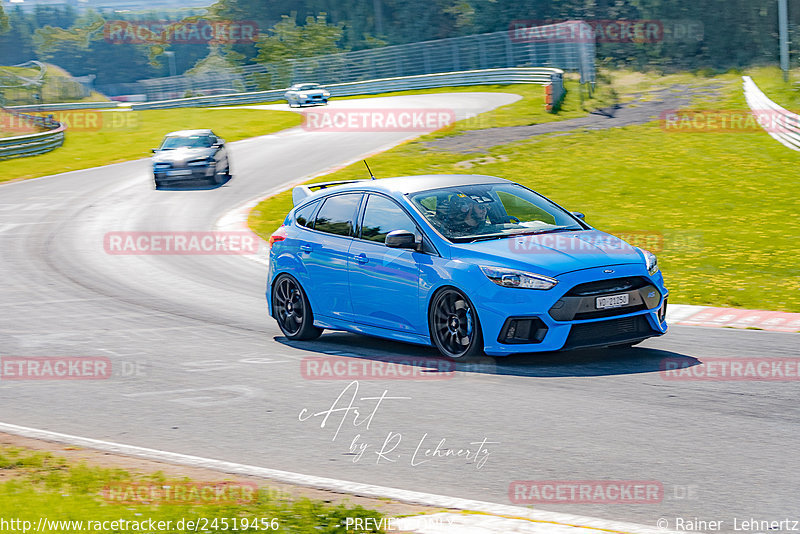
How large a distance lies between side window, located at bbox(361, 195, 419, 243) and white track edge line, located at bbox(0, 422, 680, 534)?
3.59 m

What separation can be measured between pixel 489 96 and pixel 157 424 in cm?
4178

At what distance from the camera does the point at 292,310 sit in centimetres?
1137

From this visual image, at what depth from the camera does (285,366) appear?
9961 millimetres

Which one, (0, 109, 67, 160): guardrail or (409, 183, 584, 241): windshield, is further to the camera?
(0, 109, 67, 160): guardrail

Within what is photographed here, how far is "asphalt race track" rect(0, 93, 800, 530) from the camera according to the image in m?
6.34

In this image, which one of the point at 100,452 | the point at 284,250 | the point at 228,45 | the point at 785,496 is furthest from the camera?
the point at 228,45

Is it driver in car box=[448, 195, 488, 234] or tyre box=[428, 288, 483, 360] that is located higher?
driver in car box=[448, 195, 488, 234]

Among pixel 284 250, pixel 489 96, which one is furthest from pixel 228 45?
pixel 284 250

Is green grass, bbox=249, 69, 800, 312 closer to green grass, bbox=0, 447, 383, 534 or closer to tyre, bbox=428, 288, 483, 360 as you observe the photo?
tyre, bbox=428, 288, 483, 360

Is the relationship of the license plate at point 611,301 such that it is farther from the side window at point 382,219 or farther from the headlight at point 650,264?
the side window at point 382,219

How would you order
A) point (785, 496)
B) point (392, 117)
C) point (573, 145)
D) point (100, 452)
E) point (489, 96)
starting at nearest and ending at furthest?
point (785, 496), point (100, 452), point (573, 145), point (392, 117), point (489, 96)

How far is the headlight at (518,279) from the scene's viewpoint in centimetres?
890

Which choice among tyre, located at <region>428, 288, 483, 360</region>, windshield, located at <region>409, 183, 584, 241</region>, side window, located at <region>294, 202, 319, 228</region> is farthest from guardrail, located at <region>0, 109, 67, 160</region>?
tyre, located at <region>428, 288, 483, 360</region>

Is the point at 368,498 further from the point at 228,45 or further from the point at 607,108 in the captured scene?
the point at 228,45
